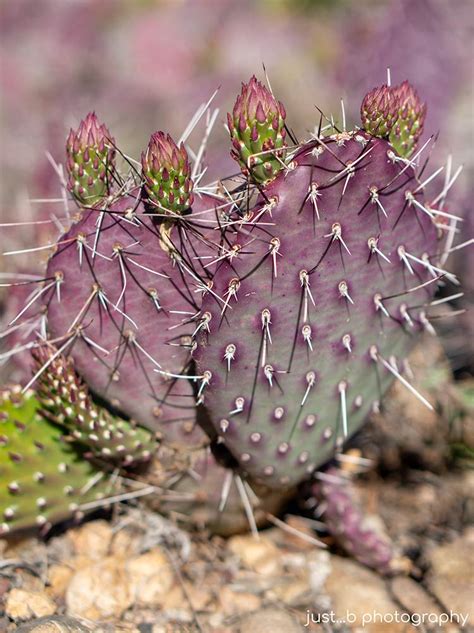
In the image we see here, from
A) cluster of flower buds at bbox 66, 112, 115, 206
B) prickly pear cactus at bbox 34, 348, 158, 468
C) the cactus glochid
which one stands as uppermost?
cluster of flower buds at bbox 66, 112, 115, 206

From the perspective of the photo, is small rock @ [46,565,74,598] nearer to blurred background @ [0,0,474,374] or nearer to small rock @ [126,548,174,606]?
small rock @ [126,548,174,606]

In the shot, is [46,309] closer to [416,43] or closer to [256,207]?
[256,207]

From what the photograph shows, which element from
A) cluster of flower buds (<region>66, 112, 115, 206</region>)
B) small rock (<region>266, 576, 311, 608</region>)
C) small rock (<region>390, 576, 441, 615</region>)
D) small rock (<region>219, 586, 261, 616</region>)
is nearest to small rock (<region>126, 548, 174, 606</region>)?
small rock (<region>219, 586, 261, 616</region>)

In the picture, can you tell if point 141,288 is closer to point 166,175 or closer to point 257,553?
point 166,175

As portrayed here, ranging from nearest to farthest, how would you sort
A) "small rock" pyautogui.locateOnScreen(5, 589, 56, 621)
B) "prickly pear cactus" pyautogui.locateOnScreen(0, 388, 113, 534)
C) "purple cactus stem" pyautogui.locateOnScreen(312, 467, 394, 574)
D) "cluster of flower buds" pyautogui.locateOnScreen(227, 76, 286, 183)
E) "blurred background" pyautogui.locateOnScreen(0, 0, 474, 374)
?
"cluster of flower buds" pyautogui.locateOnScreen(227, 76, 286, 183), "small rock" pyautogui.locateOnScreen(5, 589, 56, 621), "prickly pear cactus" pyautogui.locateOnScreen(0, 388, 113, 534), "purple cactus stem" pyautogui.locateOnScreen(312, 467, 394, 574), "blurred background" pyautogui.locateOnScreen(0, 0, 474, 374)

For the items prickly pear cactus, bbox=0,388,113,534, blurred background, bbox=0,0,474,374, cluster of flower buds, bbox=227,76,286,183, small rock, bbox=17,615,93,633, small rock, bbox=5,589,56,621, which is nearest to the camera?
cluster of flower buds, bbox=227,76,286,183

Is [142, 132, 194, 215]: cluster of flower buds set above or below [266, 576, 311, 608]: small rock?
above

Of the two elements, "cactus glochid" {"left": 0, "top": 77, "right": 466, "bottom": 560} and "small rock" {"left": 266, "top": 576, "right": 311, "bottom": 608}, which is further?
"small rock" {"left": 266, "top": 576, "right": 311, "bottom": 608}
